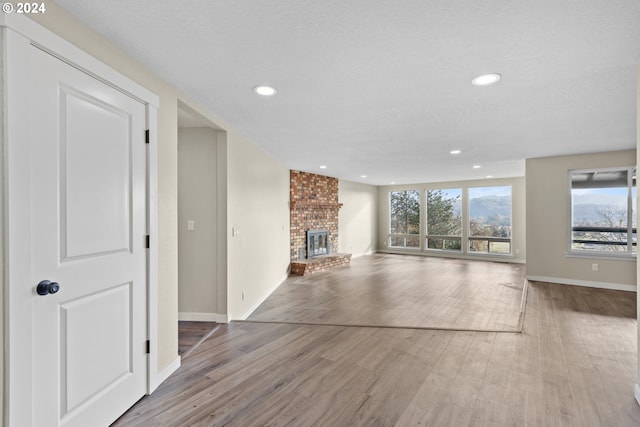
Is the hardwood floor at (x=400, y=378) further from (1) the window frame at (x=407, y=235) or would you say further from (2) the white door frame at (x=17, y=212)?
(1) the window frame at (x=407, y=235)

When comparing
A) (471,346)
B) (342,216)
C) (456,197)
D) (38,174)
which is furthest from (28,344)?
(456,197)

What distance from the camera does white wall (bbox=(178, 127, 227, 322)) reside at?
3645mm

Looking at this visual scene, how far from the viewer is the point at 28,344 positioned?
1407mm

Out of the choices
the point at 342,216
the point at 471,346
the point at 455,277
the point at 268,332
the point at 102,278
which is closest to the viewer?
the point at 102,278

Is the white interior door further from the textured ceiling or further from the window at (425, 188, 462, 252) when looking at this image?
the window at (425, 188, 462, 252)

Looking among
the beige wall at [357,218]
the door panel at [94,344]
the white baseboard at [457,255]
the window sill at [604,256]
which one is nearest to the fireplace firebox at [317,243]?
the beige wall at [357,218]

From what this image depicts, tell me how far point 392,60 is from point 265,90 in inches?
40.7

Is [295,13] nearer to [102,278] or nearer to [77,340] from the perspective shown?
[102,278]

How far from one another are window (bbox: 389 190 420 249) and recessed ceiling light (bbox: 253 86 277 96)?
8.26m

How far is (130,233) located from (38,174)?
678 mm

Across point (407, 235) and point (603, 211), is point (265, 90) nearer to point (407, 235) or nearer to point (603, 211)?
point (603, 211)

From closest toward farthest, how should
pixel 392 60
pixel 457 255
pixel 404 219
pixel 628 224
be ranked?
pixel 392 60, pixel 628 224, pixel 457 255, pixel 404 219

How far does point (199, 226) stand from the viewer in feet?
12.1

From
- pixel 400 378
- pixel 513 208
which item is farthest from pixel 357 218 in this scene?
pixel 400 378
